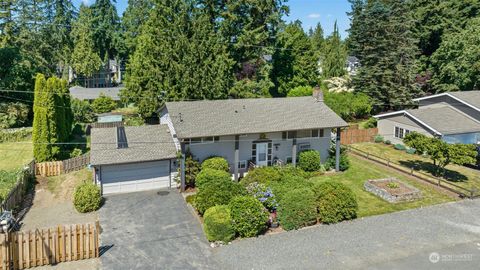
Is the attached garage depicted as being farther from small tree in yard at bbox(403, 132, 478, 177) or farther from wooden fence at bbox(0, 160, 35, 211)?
small tree in yard at bbox(403, 132, 478, 177)

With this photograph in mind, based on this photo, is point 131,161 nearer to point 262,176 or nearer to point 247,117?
point 262,176

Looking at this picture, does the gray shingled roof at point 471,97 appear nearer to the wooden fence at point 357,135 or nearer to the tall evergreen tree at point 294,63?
the wooden fence at point 357,135

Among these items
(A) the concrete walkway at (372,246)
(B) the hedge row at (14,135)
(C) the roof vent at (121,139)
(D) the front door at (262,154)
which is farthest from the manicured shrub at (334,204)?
(B) the hedge row at (14,135)

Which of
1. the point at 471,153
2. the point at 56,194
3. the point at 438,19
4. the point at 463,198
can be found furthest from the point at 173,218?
the point at 438,19

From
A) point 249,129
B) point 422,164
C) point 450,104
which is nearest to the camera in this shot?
point 249,129

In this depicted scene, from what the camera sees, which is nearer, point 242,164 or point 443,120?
point 242,164

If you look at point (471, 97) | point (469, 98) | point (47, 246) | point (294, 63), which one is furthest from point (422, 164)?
point (47, 246)
